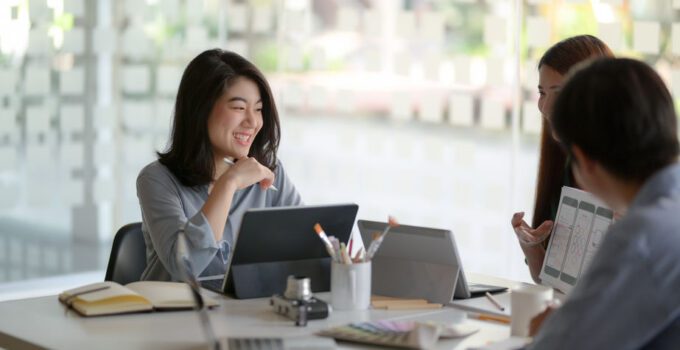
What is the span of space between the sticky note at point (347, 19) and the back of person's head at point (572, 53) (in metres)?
2.63

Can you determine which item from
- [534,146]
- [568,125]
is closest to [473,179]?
[534,146]

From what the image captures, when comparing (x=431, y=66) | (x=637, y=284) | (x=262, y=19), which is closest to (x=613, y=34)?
(x=431, y=66)

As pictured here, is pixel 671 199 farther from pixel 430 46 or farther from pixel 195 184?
pixel 430 46

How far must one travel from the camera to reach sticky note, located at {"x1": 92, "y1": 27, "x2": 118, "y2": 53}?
17.3 feet

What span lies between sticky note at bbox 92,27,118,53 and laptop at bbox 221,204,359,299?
2.86 metres

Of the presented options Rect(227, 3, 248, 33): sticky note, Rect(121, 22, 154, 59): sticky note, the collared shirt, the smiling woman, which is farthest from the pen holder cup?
Rect(227, 3, 248, 33): sticky note

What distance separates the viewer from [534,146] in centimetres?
501

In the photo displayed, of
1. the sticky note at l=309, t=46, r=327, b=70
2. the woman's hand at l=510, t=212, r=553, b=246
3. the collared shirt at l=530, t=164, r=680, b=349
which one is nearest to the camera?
the collared shirt at l=530, t=164, r=680, b=349

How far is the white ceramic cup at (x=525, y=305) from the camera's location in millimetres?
2312

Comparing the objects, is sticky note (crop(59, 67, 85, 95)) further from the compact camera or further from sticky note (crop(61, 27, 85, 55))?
the compact camera

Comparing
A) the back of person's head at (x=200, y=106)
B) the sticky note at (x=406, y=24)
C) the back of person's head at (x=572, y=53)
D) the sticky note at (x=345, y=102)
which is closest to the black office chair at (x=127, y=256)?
the back of person's head at (x=200, y=106)

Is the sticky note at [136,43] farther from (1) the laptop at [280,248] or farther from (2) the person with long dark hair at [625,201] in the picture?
(2) the person with long dark hair at [625,201]

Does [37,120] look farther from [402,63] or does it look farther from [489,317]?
[489,317]

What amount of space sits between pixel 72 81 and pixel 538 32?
224cm
